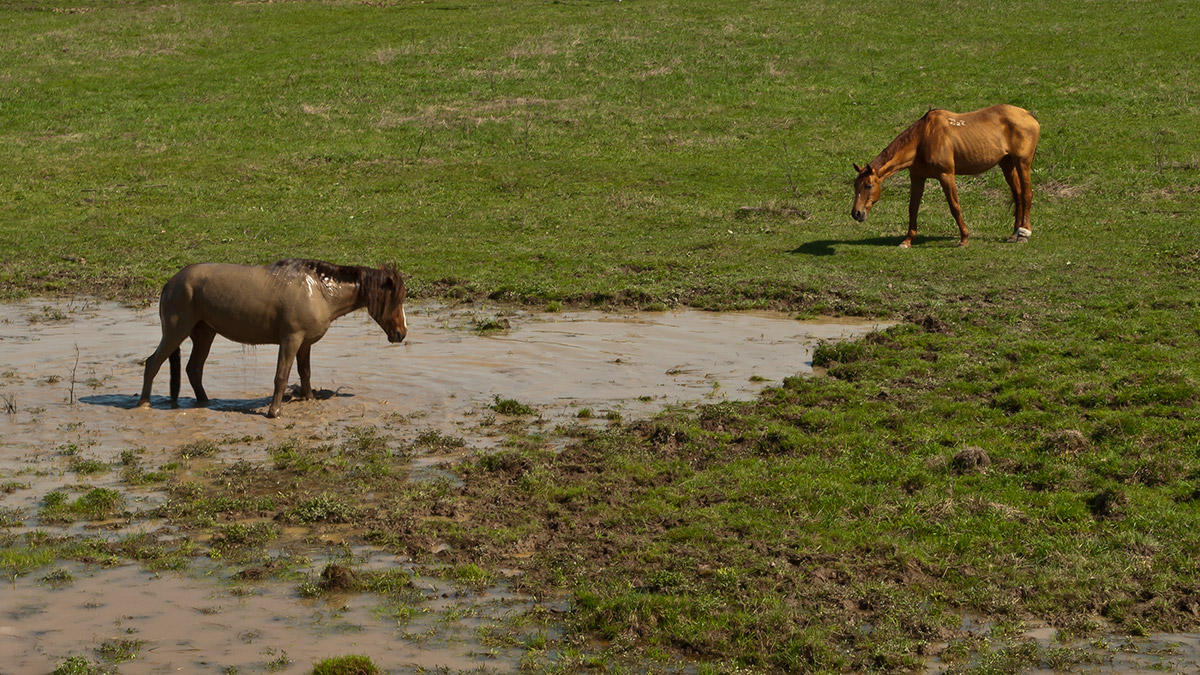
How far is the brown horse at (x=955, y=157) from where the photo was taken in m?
21.6

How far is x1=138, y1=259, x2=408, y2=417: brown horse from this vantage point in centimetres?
1219

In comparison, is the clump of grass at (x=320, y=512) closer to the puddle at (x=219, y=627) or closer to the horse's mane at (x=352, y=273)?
the puddle at (x=219, y=627)

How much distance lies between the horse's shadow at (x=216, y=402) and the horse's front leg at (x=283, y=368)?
294mm

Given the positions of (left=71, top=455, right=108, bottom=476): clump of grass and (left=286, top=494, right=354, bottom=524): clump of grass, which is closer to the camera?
(left=286, top=494, right=354, bottom=524): clump of grass

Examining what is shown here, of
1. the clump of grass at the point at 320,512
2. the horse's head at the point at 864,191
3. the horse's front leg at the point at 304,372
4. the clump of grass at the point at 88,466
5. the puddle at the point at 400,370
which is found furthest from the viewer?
the horse's head at the point at 864,191

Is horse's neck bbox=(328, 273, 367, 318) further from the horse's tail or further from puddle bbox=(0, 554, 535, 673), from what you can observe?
puddle bbox=(0, 554, 535, 673)

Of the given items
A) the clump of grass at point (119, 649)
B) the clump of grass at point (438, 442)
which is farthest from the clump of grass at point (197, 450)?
the clump of grass at point (119, 649)

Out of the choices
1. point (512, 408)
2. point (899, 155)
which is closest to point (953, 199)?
point (899, 155)

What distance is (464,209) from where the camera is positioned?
82.3 feet

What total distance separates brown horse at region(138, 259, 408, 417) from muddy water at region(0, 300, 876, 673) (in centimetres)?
47

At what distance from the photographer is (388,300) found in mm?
12812

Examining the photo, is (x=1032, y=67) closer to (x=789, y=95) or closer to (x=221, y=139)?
(x=789, y=95)

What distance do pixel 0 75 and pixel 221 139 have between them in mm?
12113

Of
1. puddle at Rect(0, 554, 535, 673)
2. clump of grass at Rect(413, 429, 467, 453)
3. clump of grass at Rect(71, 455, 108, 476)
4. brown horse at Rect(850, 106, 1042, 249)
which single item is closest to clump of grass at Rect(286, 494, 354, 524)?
puddle at Rect(0, 554, 535, 673)
